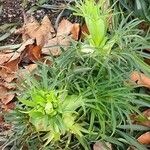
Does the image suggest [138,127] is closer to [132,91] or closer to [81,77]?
[132,91]

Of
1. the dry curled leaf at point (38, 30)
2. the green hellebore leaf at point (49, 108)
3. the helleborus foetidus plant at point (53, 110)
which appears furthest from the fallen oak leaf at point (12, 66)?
the green hellebore leaf at point (49, 108)

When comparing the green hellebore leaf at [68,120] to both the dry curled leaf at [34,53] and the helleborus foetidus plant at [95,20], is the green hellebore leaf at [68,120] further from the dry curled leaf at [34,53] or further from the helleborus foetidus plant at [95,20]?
the dry curled leaf at [34,53]

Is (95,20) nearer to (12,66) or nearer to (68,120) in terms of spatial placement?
(68,120)

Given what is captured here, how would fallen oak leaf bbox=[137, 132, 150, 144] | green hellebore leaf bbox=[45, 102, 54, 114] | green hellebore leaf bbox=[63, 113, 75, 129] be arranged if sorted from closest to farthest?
green hellebore leaf bbox=[45, 102, 54, 114], green hellebore leaf bbox=[63, 113, 75, 129], fallen oak leaf bbox=[137, 132, 150, 144]

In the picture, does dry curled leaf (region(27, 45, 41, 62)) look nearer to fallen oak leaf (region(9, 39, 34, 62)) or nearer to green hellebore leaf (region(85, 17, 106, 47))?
fallen oak leaf (region(9, 39, 34, 62))

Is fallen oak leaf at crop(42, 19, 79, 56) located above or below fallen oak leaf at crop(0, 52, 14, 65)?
above

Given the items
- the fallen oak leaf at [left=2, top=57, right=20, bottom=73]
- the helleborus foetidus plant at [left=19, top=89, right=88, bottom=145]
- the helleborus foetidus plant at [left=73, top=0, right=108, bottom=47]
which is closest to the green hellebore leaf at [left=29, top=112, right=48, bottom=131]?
the helleborus foetidus plant at [left=19, top=89, right=88, bottom=145]

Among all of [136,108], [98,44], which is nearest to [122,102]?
[136,108]

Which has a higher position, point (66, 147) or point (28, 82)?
point (28, 82)
